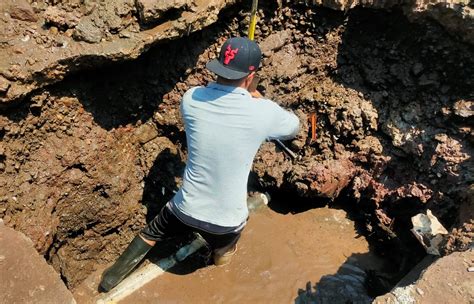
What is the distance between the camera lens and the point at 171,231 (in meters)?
3.09

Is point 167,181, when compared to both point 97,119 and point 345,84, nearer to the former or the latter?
point 97,119

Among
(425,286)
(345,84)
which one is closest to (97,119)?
(345,84)

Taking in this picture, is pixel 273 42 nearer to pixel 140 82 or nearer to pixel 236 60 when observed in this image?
pixel 140 82

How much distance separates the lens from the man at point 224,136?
2539 mm

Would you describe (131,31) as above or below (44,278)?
above

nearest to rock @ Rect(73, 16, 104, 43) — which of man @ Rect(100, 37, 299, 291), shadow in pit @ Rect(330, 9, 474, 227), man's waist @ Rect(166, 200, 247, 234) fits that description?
man @ Rect(100, 37, 299, 291)

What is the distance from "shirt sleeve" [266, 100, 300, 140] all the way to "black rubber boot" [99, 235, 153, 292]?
1186mm

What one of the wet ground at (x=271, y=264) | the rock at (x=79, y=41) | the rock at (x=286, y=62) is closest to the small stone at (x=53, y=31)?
the rock at (x=79, y=41)

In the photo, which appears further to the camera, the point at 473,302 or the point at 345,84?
the point at 345,84

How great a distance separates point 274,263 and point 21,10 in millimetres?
2475

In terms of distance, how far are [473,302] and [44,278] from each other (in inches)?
84.0

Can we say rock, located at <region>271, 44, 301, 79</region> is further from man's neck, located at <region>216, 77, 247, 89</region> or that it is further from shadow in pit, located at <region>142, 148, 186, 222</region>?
man's neck, located at <region>216, 77, 247, 89</region>

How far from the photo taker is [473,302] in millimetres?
2230

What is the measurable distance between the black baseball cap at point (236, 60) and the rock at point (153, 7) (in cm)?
67
